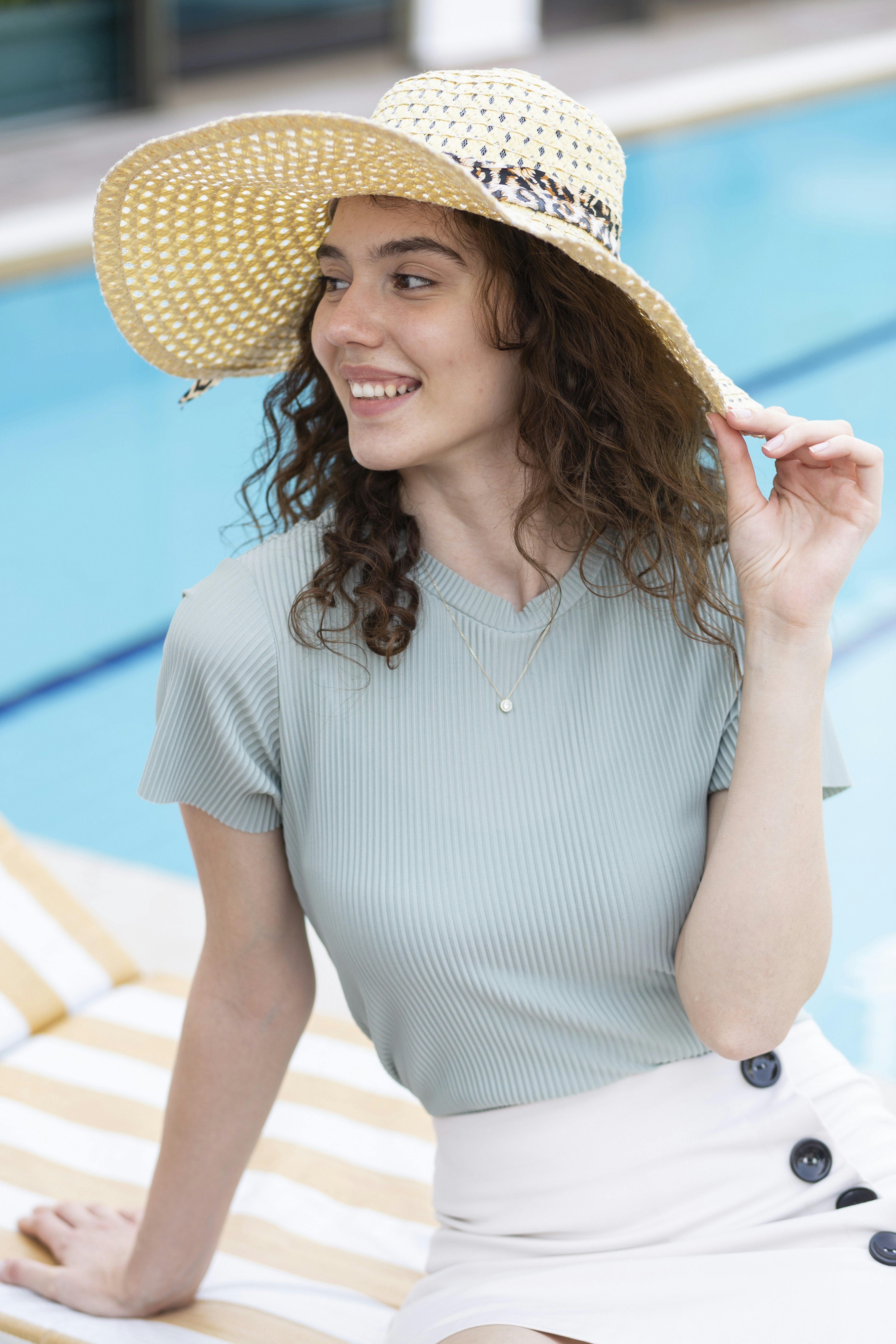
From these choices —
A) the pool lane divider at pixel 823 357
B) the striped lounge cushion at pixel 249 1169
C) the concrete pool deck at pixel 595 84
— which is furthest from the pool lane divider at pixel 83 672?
the concrete pool deck at pixel 595 84

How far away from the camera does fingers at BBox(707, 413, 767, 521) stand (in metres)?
1.48

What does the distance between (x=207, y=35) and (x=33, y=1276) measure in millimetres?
9897

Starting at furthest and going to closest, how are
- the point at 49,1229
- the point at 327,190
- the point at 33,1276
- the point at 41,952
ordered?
the point at 41,952 < the point at 49,1229 < the point at 33,1276 < the point at 327,190

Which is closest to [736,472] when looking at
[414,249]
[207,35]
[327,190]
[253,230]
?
[414,249]

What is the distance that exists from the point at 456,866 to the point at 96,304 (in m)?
6.31

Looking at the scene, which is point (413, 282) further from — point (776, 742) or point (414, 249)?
point (776, 742)

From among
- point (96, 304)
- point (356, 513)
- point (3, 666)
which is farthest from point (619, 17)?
point (356, 513)

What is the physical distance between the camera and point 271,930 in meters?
1.62

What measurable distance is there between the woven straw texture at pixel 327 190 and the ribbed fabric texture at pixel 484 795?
31 cm

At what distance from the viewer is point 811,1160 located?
1551 mm

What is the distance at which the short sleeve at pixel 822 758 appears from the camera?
61.2 inches

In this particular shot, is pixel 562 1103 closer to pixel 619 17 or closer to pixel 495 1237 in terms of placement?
pixel 495 1237

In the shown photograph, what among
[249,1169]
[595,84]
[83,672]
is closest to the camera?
[249,1169]

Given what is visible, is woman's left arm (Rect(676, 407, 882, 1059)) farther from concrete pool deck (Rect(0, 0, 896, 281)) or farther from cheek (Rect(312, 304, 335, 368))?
concrete pool deck (Rect(0, 0, 896, 281))
